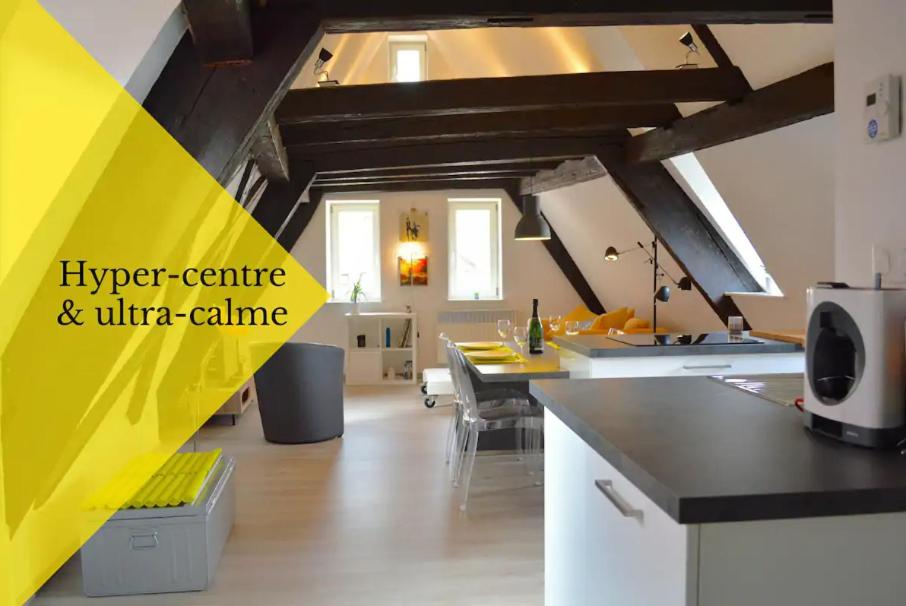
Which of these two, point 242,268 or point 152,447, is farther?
point 242,268

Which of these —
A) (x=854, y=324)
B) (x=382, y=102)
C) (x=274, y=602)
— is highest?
(x=382, y=102)

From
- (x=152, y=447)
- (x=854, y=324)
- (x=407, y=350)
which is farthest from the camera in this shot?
(x=407, y=350)

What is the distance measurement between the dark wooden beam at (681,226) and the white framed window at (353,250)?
4.04 metres

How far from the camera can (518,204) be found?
886 cm

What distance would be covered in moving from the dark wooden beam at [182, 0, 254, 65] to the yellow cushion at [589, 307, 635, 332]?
19.3ft

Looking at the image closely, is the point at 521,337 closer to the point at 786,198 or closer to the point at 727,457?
the point at 786,198

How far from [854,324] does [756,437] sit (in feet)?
0.97

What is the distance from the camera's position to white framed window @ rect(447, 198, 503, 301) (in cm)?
898

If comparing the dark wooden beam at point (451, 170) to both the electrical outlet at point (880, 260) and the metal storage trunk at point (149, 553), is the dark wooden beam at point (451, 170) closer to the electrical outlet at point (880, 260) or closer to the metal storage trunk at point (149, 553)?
A: the metal storage trunk at point (149, 553)

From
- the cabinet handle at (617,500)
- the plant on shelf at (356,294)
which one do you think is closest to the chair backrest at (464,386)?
the cabinet handle at (617,500)

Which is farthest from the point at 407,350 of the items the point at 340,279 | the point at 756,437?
the point at 756,437

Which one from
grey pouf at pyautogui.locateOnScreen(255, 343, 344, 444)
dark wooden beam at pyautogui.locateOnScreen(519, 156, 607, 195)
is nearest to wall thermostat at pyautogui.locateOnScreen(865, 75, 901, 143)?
dark wooden beam at pyautogui.locateOnScreen(519, 156, 607, 195)

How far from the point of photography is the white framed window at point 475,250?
898cm

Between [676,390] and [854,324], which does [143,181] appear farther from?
[854,324]
